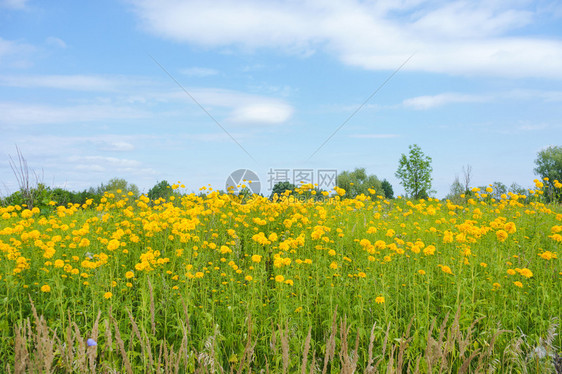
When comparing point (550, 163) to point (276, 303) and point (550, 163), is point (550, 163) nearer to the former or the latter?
point (550, 163)

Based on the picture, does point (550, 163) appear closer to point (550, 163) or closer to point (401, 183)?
point (550, 163)

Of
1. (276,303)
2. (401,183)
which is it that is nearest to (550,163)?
(401,183)

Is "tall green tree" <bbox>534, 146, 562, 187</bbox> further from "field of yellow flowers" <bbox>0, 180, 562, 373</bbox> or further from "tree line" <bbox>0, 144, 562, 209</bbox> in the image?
"field of yellow flowers" <bbox>0, 180, 562, 373</bbox>

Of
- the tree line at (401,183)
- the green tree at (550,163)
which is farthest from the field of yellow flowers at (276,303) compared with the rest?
the green tree at (550,163)

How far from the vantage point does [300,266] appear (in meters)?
4.76

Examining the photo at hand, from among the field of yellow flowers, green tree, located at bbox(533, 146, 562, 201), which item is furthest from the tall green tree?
the field of yellow flowers

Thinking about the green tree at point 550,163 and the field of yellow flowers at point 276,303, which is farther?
the green tree at point 550,163

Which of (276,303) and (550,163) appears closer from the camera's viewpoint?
(276,303)

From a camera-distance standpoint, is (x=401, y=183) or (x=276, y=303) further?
(x=401, y=183)

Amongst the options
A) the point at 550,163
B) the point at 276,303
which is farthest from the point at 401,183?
the point at 276,303

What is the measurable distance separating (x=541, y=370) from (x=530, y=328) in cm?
106

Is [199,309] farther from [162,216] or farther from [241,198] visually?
[241,198]

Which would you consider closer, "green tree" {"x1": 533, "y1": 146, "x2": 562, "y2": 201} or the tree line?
the tree line

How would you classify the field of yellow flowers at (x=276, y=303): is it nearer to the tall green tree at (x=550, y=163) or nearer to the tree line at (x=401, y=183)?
the tree line at (x=401, y=183)
